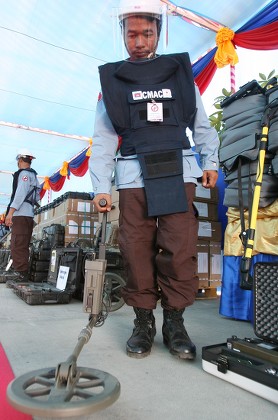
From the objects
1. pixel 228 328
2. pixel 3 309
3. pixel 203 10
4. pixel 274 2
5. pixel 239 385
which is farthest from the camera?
pixel 203 10

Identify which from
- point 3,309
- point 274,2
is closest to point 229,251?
point 3,309

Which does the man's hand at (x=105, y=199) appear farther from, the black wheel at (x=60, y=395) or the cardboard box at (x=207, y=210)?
the cardboard box at (x=207, y=210)

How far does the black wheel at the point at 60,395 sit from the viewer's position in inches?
22.9

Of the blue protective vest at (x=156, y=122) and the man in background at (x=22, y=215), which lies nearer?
the blue protective vest at (x=156, y=122)

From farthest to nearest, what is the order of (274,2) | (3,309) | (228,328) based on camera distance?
(274,2) → (3,309) → (228,328)

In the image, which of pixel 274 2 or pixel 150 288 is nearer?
pixel 150 288

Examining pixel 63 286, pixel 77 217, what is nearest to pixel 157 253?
pixel 63 286

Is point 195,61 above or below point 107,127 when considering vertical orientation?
above

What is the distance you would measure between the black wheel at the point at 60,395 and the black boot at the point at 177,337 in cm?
45

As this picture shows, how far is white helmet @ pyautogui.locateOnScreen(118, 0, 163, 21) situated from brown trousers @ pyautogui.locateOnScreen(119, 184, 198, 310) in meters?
0.67

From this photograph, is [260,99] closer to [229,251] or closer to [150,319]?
[229,251]

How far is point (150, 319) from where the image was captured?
4.25 ft

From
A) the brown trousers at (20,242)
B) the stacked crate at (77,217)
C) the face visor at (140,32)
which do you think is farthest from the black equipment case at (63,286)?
the stacked crate at (77,217)

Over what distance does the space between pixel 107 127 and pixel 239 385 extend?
3.33 feet
